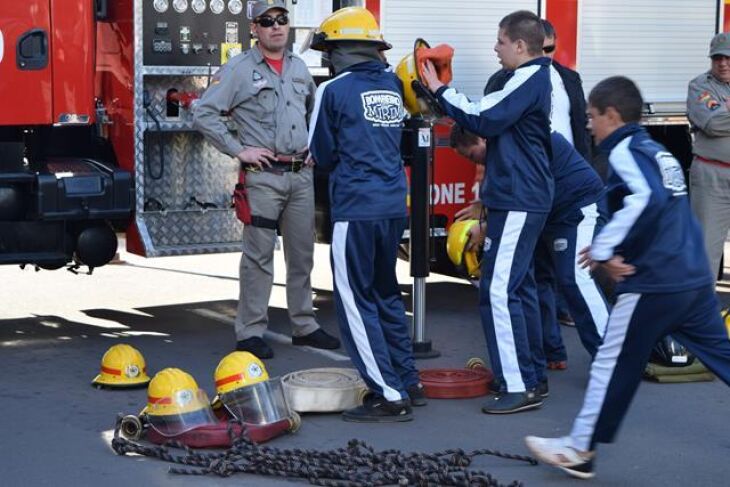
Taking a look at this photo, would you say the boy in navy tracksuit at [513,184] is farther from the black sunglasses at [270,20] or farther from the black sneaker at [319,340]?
the black sneaker at [319,340]

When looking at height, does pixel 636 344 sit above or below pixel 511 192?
below

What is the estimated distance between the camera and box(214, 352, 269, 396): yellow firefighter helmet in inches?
234

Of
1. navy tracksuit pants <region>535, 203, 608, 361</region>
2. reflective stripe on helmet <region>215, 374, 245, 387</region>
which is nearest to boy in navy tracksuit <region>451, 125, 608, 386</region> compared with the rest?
navy tracksuit pants <region>535, 203, 608, 361</region>

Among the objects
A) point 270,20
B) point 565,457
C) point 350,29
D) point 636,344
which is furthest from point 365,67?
point 565,457

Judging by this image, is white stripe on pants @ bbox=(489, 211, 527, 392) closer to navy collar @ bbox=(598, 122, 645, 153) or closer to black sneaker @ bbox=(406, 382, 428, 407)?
black sneaker @ bbox=(406, 382, 428, 407)

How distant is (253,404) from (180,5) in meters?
3.09

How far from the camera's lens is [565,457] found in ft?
17.6

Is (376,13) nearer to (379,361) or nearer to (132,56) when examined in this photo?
(132,56)

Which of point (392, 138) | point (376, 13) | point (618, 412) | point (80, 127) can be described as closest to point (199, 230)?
point (80, 127)

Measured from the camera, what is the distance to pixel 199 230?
845 cm

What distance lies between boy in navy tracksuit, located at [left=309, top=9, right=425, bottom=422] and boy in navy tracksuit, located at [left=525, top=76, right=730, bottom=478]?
1267 mm

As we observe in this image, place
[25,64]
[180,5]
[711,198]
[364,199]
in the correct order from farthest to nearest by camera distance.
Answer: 1. [711,198]
2. [180,5]
3. [25,64]
4. [364,199]

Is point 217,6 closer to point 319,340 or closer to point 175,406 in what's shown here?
point 319,340

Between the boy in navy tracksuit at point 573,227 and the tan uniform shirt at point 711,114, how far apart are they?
6.22ft
